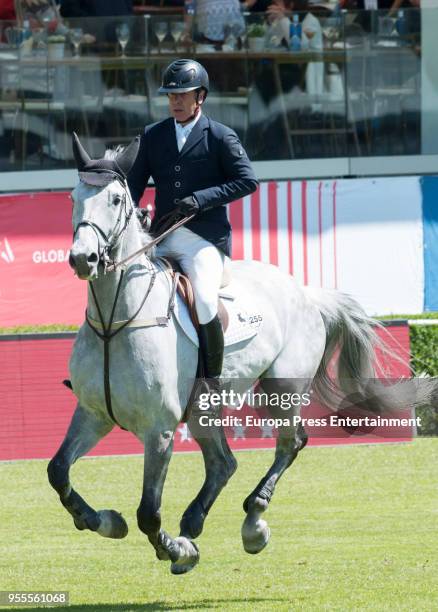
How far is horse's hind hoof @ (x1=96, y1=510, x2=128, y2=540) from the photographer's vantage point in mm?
6969

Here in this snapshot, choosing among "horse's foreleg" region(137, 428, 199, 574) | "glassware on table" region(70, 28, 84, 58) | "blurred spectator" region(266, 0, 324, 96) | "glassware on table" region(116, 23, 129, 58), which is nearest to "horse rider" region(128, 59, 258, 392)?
"horse's foreleg" region(137, 428, 199, 574)

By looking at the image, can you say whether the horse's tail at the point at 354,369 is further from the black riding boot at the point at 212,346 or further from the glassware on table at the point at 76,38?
the glassware on table at the point at 76,38

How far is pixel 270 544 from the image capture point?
9.02m

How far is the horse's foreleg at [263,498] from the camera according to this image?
7.73 m

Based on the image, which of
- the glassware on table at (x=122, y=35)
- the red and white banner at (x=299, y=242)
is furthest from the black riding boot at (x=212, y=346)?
the glassware on table at (x=122, y=35)

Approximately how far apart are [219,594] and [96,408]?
146 cm

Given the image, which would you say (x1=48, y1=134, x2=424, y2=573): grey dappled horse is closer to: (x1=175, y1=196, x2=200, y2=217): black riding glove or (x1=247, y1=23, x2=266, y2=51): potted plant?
(x1=175, y1=196, x2=200, y2=217): black riding glove

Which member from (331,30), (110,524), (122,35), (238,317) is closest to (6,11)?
(122,35)

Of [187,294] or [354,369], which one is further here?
[354,369]

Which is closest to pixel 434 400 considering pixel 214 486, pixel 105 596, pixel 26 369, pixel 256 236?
pixel 214 486

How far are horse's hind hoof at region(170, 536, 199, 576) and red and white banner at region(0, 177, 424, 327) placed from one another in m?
7.87

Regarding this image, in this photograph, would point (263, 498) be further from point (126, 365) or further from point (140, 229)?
point (140, 229)

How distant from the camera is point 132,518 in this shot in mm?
10094

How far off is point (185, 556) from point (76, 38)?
378 inches
